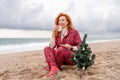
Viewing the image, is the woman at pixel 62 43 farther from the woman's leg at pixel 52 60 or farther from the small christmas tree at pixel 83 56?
the small christmas tree at pixel 83 56

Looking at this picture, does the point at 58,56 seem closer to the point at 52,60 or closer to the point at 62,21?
the point at 52,60

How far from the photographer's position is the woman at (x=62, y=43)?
5219 millimetres

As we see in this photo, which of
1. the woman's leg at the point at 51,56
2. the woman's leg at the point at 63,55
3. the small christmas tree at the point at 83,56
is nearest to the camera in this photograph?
the small christmas tree at the point at 83,56

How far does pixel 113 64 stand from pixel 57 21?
169cm

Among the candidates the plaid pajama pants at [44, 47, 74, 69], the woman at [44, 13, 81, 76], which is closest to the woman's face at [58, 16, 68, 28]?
the woman at [44, 13, 81, 76]

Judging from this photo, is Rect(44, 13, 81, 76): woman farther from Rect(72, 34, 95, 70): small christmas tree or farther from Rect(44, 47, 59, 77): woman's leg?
Rect(72, 34, 95, 70): small christmas tree

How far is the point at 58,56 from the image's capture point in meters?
5.26

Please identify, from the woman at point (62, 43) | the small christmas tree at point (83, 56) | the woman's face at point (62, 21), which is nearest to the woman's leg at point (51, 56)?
the woman at point (62, 43)

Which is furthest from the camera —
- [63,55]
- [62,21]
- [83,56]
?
[62,21]

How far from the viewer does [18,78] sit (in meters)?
5.37

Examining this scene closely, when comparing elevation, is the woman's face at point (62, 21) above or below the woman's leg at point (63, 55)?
above

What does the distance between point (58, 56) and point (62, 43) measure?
0.91ft

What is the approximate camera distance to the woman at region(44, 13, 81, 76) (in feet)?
17.1

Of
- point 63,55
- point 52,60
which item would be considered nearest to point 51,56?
point 52,60
